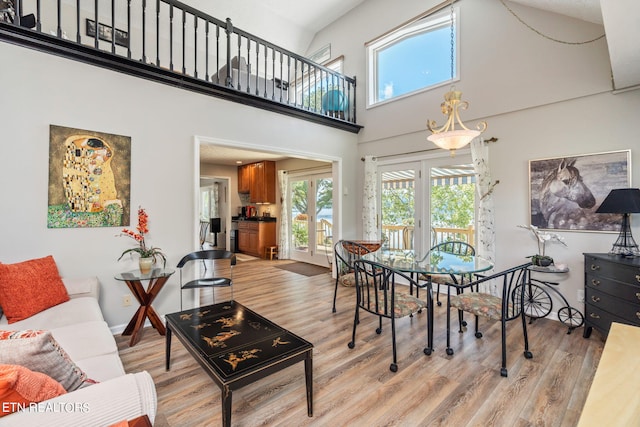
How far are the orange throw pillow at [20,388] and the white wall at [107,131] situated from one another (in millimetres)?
2283

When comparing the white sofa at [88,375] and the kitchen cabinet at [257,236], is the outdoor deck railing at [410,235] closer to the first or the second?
the kitchen cabinet at [257,236]

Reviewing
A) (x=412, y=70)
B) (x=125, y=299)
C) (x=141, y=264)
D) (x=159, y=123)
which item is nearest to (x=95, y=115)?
(x=159, y=123)

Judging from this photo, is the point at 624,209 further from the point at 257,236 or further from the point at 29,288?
the point at 257,236

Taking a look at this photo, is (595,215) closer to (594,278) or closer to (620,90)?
(594,278)

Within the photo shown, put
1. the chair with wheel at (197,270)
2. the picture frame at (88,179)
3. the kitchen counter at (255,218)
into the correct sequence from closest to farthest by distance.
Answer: the picture frame at (88,179) → the chair with wheel at (197,270) → the kitchen counter at (255,218)

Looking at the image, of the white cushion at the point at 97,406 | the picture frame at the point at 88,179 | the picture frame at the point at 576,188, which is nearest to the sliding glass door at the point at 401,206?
the picture frame at the point at 576,188

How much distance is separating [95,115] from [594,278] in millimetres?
5137

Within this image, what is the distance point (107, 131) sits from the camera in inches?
115

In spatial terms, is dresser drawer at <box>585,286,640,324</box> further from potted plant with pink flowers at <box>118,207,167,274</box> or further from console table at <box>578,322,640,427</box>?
potted plant with pink flowers at <box>118,207,167,274</box>

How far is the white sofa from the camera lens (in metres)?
0.95

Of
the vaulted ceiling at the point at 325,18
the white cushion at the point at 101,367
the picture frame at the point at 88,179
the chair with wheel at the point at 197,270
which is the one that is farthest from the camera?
the chair with wheel at the point at 197,270

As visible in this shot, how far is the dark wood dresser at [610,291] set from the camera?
7.95 ft

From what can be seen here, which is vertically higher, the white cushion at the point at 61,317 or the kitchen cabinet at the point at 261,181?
the kitchen cabinet at the point at 261,181

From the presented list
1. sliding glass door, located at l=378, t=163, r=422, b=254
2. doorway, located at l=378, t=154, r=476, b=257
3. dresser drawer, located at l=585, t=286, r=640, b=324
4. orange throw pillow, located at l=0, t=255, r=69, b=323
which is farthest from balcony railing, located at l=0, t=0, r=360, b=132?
dresser drawer, located at l=585, t=286, r=640, b=324
